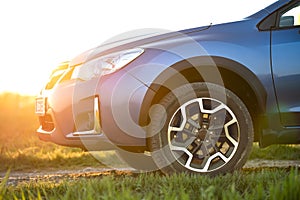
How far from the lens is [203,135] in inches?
154

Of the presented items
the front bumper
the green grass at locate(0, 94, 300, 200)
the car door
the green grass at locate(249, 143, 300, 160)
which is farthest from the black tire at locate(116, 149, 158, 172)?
the green grass at locate(249, 143, 300, 160)

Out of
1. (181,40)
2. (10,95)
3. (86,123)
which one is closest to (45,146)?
(86,123)

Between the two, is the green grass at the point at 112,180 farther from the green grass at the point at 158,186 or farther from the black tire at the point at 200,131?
the black tire at the point at 200,131

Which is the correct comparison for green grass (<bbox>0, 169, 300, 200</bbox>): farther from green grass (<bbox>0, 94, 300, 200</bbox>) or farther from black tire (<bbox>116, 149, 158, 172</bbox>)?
black tire (<bbox>116, 149, 158, 172</bbox>)

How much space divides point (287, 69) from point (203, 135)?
0.87 m

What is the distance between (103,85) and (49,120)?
0.94 m

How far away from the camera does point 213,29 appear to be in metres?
4.00

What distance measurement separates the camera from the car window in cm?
407

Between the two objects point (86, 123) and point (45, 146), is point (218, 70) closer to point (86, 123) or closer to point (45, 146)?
point (86, 123)

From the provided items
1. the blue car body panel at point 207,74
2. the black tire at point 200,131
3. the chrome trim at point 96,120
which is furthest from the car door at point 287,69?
the chrome trim at point 96,120

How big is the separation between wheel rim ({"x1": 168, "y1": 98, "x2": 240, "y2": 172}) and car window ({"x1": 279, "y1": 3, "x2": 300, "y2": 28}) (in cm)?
89

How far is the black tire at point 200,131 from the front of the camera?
3.85 metres

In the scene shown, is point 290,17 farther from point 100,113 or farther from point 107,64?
point 100,113

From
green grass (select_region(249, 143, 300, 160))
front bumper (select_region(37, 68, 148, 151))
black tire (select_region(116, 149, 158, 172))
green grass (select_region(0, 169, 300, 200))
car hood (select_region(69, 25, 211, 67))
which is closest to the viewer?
green grass (select_region(0, 169, 300, 200))
